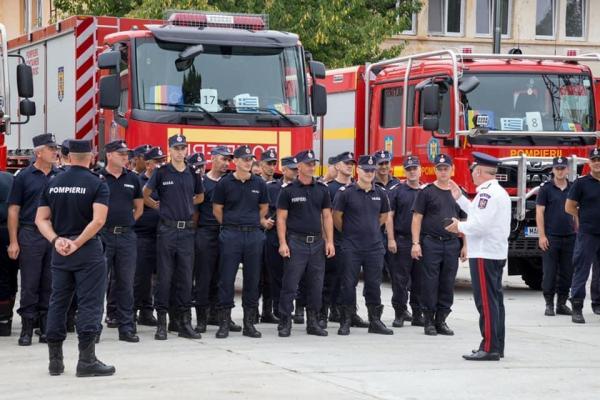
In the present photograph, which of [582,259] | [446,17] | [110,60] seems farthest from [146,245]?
[446,17]

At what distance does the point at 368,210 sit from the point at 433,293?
1060 mm

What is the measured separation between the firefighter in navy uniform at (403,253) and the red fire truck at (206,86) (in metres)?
2.19

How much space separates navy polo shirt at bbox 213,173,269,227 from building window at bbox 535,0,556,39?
1153 inches

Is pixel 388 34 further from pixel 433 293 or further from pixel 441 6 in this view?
pixel 433 293

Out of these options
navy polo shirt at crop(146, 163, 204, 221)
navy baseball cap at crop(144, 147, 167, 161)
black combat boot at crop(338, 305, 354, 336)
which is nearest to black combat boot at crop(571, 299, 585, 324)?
black combat boot at crop(338, 305, 354, 336)

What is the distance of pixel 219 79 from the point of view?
1653cm

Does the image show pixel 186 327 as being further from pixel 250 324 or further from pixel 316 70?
pixel 316 70

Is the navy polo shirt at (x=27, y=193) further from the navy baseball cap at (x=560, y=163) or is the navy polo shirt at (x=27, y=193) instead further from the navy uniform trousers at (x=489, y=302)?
the navy baseball cap at (x=560, y=163)

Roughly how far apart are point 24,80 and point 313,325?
4.85 meters

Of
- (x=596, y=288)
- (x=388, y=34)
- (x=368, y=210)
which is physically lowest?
(x=596, y=288)

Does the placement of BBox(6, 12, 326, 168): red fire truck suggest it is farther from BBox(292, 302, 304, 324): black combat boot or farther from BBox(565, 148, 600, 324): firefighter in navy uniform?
BBox(565, 148, 600, 324): firefighter in navy uniform

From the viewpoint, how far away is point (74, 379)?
10.5 meters

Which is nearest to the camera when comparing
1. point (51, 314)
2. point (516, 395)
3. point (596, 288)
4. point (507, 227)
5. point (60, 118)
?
point (516, 395)

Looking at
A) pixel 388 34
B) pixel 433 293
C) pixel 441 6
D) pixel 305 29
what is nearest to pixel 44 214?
pixel 433 293
